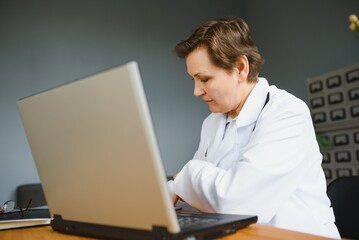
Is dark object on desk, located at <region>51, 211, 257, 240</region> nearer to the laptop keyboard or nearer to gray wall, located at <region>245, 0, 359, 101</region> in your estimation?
the laptop keyboard

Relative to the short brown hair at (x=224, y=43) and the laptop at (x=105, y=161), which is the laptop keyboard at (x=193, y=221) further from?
the short brown hair at (x=224, y=43)

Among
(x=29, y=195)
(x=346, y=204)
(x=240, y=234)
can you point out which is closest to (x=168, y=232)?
(x=240, y=234)

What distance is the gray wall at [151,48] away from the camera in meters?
3.22

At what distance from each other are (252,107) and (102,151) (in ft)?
2.18

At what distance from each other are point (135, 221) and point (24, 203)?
9.38 ft

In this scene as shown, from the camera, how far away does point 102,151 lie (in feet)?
2.09

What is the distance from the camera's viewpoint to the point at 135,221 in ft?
2.03

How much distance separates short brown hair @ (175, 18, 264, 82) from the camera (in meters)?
1.19

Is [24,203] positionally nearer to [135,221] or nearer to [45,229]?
[45,229]

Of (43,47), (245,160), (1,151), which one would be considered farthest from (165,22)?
(245,160)

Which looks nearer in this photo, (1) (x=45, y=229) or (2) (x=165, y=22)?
(1) (x=45, y=229)

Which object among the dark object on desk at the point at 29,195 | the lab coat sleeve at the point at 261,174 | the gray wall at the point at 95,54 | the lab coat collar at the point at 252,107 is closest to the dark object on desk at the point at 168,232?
the lab coat sleeve at the point at 261,174

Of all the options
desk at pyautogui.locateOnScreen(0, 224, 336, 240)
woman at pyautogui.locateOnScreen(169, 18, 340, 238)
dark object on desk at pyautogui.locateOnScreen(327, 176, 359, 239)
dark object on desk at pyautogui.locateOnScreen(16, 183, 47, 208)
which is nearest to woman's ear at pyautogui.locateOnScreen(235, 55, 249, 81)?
woman at pyautogui.locateOnScreen(169, 18, 340, 238)

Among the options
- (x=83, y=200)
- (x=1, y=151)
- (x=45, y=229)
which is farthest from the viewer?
(x=1, y=151)
